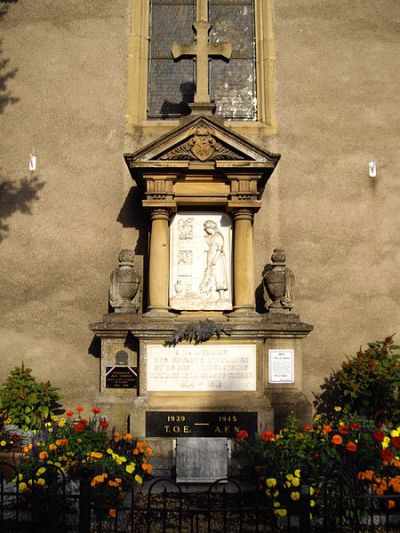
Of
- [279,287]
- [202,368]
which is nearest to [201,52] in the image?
[279,287]

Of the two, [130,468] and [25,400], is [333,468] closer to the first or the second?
[130,468]

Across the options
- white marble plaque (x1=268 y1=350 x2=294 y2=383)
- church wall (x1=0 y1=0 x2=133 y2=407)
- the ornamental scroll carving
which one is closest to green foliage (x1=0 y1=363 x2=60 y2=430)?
church wall (x1=0 y1=0 x2=133 y2=407)

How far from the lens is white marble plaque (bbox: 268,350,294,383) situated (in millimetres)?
7578

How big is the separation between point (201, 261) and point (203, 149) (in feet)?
5.49

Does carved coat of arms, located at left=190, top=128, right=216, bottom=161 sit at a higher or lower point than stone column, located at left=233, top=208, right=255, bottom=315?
higher

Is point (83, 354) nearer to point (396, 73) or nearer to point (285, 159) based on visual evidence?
point (285, 159)

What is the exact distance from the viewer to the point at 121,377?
302 inches

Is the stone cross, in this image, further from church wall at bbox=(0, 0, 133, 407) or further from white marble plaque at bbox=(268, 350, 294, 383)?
white marble plaque at bbox=(268, 350, 294, 383)

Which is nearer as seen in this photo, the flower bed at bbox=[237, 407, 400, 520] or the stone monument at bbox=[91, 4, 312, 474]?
the flower bed at bbox=[237, 407, 400, 520]

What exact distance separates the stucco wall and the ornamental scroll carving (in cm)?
174

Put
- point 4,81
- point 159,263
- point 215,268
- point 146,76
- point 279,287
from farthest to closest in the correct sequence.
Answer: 1. point 146,76
2. point 4,81
3. point 215,268
4. point 279,287
5. point 159,263

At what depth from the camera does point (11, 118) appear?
31.8ft

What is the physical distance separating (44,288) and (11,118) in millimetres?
3143

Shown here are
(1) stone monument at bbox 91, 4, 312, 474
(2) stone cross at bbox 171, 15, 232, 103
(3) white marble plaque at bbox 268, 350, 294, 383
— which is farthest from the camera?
(2) stone cross at bbox 171, 15, 232, 103
